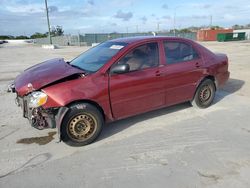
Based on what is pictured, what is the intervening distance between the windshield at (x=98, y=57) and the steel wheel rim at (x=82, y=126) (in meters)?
0.80

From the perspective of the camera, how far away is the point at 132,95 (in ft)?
13.7

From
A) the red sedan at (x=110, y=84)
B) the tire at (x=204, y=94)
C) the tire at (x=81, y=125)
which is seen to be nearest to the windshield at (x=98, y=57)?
the red sedan at (x=110, y=84)

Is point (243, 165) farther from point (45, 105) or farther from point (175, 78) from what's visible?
point (45, 105)

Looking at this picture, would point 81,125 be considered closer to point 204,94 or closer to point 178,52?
point 178,52

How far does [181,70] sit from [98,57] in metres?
1.64

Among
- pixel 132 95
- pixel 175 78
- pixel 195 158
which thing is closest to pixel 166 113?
pixel 175 78

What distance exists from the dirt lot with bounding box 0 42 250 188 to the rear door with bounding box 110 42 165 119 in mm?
425

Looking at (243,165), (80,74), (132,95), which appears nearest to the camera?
(243,165)

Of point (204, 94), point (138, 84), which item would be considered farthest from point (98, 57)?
point (204, 94)

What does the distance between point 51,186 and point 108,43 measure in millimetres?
2936

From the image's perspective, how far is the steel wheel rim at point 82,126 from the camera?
12.3 ft

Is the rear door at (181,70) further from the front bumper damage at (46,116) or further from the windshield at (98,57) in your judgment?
the front bumper damage at (46,116)

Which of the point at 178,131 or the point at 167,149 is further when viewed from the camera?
the point at 178,131

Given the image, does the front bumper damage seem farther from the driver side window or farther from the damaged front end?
the driver side window
